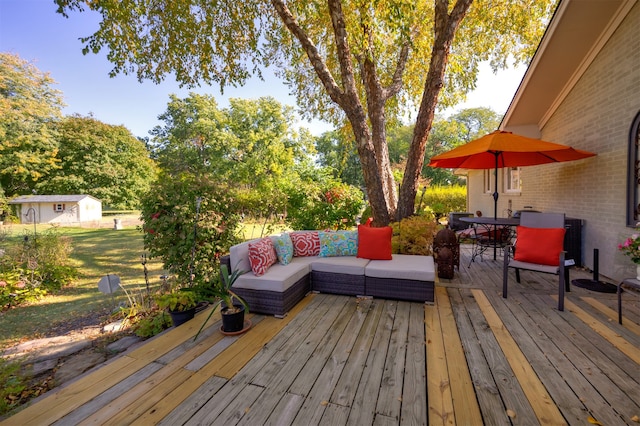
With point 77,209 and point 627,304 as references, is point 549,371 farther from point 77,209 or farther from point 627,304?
point 77,209

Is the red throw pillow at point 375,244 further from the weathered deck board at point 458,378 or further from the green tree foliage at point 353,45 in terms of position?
the green tree foliage at point 353,45

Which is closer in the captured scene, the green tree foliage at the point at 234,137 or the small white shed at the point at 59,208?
the small white shed at the point at 59,208

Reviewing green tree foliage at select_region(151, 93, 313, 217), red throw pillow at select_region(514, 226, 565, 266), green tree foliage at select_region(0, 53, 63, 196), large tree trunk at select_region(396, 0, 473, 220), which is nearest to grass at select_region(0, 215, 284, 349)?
large tree trunk at select_region(396, 0, 473, 220)

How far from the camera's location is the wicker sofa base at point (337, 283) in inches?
154

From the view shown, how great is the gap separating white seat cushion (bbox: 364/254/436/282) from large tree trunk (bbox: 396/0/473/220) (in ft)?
8.07

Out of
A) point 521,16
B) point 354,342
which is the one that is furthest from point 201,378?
point 521,16

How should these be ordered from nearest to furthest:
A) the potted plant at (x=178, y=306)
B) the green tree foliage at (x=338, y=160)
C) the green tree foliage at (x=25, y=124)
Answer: the potted plant at (x=178, y=306)
the green tree foliage at (x=25, y=124)
the green tree foliage at (x=338, y=160)

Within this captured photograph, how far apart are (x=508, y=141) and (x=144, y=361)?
5732 millimetres

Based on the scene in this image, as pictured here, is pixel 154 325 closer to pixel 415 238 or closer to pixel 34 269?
pixel 415 238

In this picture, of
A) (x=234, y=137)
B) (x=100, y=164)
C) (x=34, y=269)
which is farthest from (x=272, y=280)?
(x=100, y=164)

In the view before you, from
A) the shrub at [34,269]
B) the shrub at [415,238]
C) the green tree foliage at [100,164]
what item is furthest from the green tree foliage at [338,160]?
the shrub at [415,238]

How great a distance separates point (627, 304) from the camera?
3584 mm

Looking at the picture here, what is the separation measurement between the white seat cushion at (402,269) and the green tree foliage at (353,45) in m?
2.41

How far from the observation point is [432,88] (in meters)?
5.77
